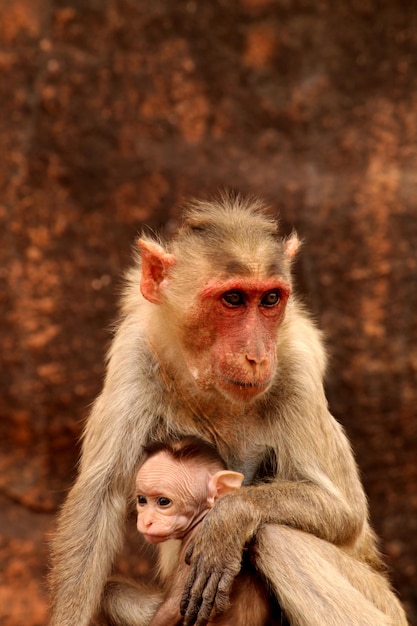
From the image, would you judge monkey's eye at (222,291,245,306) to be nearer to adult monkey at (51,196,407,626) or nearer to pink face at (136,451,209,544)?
adult monkey at (51,196,407,626)

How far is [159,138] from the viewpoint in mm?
11312

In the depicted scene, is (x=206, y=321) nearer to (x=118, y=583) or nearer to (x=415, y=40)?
(x=118, y=583)

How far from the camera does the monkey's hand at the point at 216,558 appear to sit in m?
6.83

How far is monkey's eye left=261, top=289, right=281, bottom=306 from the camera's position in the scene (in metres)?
7.26

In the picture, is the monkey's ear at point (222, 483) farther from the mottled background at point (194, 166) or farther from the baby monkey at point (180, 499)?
the mottled background at point (194, 166)

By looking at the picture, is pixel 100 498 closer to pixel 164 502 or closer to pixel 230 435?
pixel 164 502

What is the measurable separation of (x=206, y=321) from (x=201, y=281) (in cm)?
27

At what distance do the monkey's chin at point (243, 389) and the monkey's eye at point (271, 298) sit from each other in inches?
20.2

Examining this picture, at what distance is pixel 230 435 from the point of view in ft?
25.0

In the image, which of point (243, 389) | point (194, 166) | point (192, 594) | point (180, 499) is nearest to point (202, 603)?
point (192, 594)

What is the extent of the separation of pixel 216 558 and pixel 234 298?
1620mm

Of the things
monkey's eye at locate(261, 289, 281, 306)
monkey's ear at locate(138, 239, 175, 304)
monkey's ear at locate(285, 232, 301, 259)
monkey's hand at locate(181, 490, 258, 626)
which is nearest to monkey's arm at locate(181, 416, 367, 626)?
monkey's hand at locate(181, 490, 258, 626)

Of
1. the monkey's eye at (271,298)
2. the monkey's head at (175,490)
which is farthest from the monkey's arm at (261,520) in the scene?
the monkey's eye at (271,298)

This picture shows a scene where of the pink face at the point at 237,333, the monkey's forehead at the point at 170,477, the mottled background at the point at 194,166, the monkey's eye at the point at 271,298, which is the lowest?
the monkey's forehead at the point at 170,477
